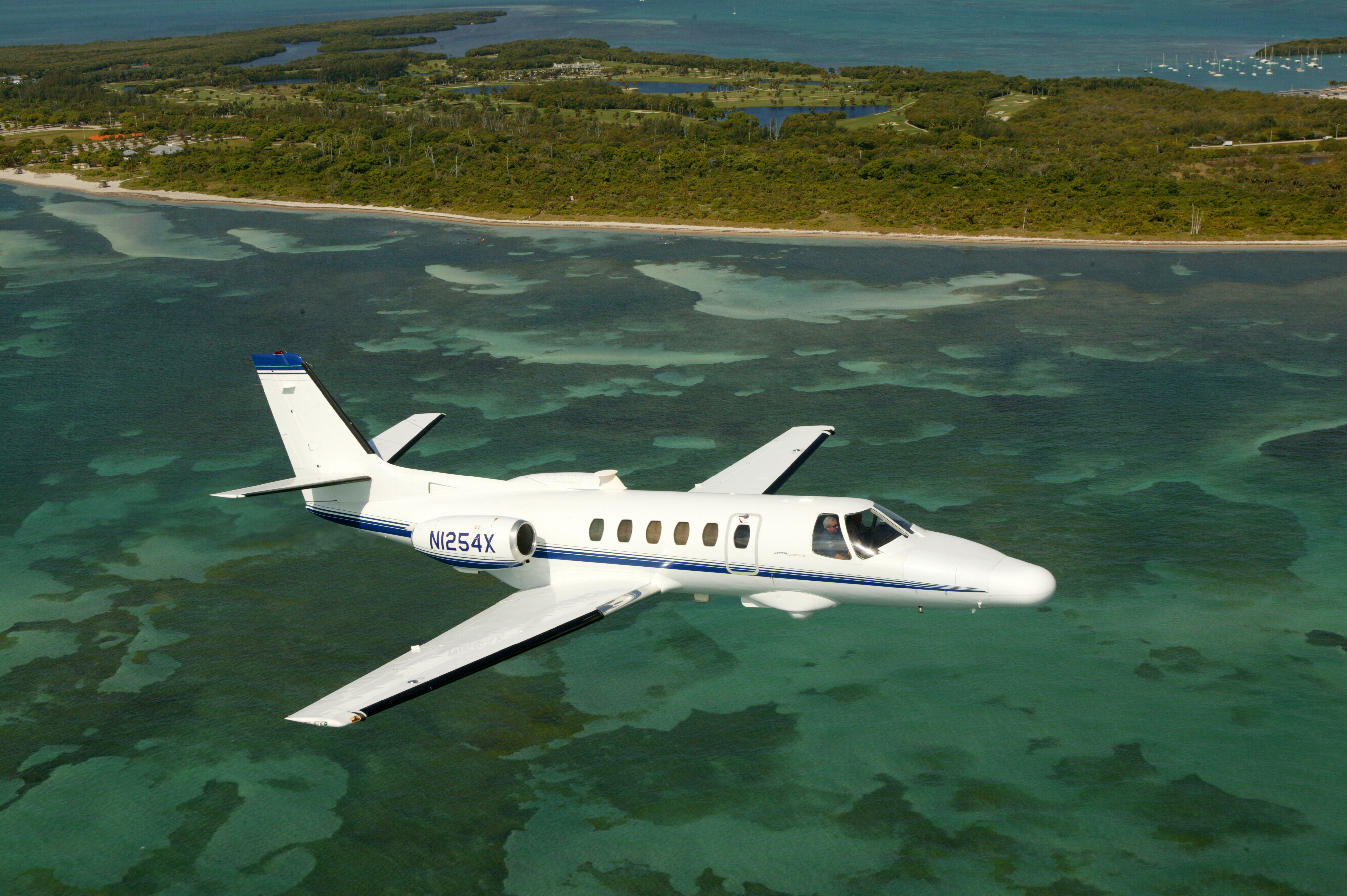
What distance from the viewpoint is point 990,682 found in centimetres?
3081

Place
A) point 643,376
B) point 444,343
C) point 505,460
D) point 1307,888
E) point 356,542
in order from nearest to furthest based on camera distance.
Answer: point 1307,888 → point 356,542 → point 505,460 → point 643,376 → point 444,343

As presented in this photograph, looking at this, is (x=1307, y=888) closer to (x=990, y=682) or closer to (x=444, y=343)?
(x=990, y=682)

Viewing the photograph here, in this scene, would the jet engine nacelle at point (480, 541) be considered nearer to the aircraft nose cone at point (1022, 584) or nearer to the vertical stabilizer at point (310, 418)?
the vertical stabilizer at point (310, 418)

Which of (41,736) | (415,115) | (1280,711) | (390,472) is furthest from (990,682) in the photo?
(415,115)

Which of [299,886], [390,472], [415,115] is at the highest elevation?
[415,115]

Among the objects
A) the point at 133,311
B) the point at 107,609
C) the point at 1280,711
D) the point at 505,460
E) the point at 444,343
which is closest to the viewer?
the point at 1280,711

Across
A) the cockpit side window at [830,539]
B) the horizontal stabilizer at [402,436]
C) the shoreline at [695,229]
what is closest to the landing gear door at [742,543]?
the cockpit side window at [830,539]

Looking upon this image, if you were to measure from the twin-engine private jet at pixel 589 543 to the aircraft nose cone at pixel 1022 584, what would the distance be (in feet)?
0.11

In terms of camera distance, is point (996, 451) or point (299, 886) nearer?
point (299, 886)

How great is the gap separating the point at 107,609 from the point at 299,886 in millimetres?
16406

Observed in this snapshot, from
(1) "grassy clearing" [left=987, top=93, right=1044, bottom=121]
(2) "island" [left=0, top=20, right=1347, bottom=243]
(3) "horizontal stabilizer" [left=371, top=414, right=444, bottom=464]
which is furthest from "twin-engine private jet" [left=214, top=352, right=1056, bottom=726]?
(1) "grassy clearing" [left=987, top=93, right=1044, bottom=121]

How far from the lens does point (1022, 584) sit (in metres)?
24.5

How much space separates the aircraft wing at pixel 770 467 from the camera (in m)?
31.7

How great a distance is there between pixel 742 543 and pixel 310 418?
1437cm
